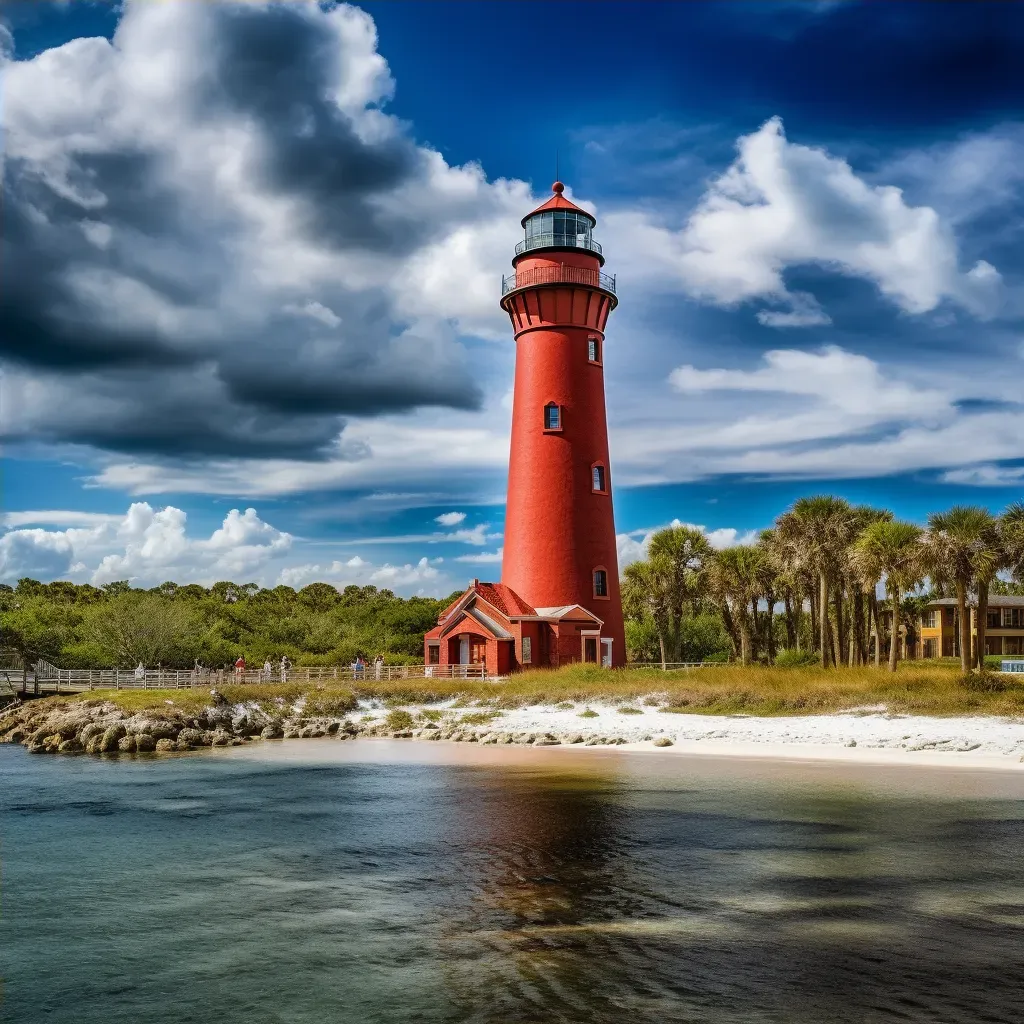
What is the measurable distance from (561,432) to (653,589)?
16044 mm

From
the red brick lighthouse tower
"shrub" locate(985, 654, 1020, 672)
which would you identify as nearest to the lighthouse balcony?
the red brick lighthouse tower

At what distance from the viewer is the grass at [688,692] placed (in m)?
28.9

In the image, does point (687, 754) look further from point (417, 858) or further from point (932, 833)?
point (417, 858)

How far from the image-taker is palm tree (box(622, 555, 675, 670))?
5297 centimetres

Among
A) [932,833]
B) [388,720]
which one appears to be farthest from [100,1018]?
[388,720]

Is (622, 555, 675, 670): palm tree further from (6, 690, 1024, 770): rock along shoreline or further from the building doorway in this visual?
(6, 690, 1024, 770): rock along shoreline

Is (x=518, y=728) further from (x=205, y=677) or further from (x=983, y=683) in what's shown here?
(x=983, y=683)

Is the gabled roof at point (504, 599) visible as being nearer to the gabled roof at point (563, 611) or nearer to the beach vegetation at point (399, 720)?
the gabled roof at point (563, 611)

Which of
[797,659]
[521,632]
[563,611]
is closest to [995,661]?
[797,659]

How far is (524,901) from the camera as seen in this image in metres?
12.2

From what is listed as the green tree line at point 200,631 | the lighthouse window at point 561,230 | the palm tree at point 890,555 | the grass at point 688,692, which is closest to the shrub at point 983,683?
the grass at point 688,692

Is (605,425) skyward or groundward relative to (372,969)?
skyward

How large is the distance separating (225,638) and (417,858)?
45.9 metres

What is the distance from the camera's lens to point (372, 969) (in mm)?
10016
